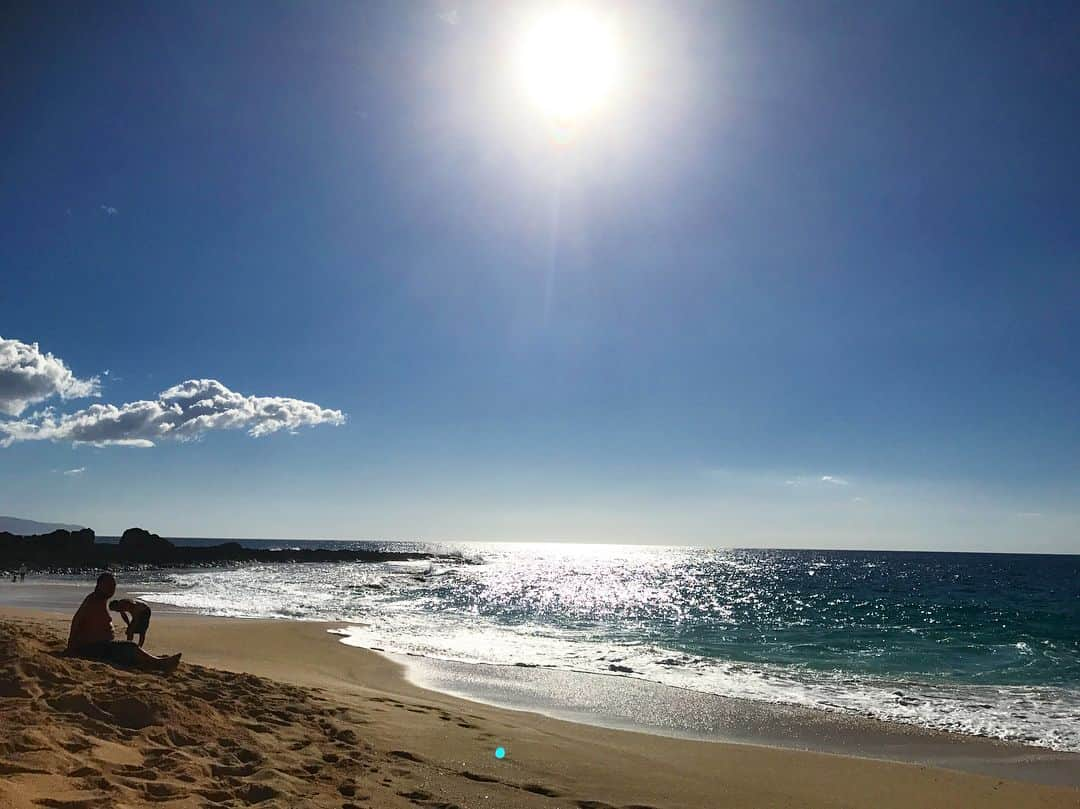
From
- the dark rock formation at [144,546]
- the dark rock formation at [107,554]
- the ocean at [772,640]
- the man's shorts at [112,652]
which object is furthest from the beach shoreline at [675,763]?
the dark rock formation at [144,546]

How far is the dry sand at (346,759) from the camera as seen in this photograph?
5.32 meters

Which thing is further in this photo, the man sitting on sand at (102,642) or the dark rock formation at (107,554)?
the dark rock formation at (107,554)

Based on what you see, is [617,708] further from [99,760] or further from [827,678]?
[99,760]

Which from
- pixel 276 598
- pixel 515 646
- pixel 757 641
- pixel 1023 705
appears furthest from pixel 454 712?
pixel 276 598

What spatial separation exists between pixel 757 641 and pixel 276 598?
24.3 m

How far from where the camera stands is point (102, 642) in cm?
917

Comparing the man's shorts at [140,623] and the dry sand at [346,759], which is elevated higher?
the man's shorts at [140,623]

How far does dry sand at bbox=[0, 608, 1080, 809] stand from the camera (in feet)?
17.5

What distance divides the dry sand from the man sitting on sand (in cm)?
31

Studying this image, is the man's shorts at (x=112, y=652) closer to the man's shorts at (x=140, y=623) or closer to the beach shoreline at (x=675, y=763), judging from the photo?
the man's shorts at (x=140, y=623)

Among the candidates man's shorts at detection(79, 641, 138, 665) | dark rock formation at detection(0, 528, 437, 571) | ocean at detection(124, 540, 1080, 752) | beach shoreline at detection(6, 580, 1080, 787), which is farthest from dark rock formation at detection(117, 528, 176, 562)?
man's shorts at detection(79, 641, 138, 665)

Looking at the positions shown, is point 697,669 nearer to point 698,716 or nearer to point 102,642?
point 698,716

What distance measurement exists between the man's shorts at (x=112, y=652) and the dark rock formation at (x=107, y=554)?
198 ft

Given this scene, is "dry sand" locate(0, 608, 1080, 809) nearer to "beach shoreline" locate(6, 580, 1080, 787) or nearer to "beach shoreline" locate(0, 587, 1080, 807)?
"beach shoreline" locate(0, 587, 1080, 807)
